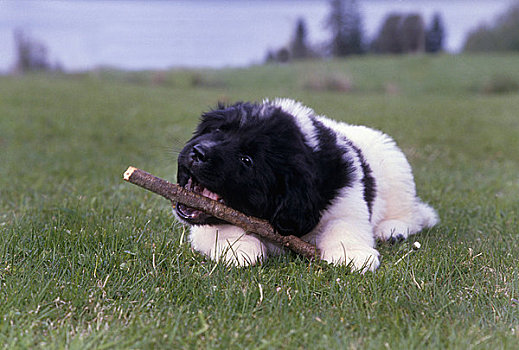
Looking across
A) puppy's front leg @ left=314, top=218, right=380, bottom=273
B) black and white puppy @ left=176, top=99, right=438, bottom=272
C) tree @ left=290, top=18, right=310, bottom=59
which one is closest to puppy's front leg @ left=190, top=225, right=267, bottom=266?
black and white puppy @ left=176, top=99, right=438, bottom=272

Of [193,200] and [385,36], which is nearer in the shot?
[193,200]

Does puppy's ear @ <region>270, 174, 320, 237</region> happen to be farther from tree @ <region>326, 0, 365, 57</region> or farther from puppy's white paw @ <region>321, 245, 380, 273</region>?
tree @ <region>326, 0, 365, 57</region>

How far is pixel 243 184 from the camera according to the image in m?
2.69

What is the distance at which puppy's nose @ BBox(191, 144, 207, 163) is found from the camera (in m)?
2.65

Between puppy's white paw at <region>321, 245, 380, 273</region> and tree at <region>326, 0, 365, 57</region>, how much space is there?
12530 millimetres

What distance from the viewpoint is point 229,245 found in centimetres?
291

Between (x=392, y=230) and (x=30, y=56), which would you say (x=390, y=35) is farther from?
(x=30, y=56)

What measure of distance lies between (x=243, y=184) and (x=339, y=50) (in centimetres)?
1611

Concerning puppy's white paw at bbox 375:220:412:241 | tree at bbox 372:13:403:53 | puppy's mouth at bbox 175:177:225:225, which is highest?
tree at bbox 372:13:403:53

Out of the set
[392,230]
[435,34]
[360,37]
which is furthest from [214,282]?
[360,37]

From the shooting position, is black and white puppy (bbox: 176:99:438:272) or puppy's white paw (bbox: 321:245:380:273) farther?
puppy's white paw (bbox: 321:245:380:273)

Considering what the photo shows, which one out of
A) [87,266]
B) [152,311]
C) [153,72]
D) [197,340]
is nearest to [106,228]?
[87,266]

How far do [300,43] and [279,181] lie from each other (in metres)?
13.2

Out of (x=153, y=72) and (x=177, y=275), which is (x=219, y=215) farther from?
(x=153, y=72)
